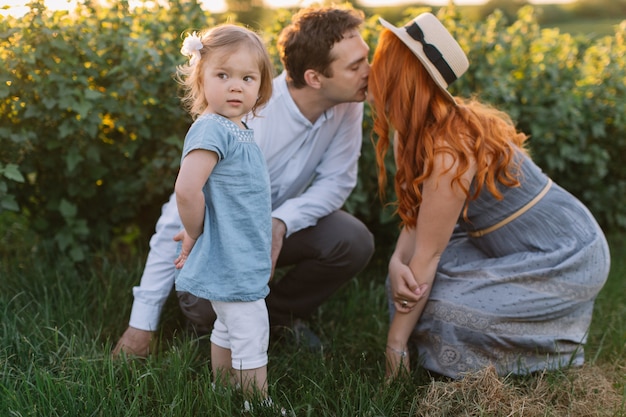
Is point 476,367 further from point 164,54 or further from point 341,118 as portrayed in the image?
point 164,54

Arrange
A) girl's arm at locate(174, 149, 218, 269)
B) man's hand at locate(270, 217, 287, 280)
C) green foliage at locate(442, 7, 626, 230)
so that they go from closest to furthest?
girl's arm at locate(174, 149, 218, 269) < man's hand at locate(270, 217, 287, 280) < green foliage at locate(442, 7, 626, 230)

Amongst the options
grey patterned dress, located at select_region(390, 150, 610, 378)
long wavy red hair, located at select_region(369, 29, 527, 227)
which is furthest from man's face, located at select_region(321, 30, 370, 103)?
grey patterned dress, located at select_region(390, 150, 610, 378)

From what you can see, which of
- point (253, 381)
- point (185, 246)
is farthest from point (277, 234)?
point (253, 381)

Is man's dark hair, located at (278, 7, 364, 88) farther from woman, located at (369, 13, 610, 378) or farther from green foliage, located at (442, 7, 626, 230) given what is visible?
green foliage, located at (442, 7, 626, 230)

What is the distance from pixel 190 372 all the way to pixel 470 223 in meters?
1.30

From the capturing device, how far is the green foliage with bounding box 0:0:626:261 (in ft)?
10.2

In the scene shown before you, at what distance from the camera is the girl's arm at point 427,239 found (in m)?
2.58

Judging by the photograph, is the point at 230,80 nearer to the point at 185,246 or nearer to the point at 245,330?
the point at 185,246

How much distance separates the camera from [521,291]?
2678 mm

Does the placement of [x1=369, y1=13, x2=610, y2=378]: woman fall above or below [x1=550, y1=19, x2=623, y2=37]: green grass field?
above

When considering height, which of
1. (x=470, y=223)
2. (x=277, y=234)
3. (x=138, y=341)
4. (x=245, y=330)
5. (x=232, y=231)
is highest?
(x=232, y=231)

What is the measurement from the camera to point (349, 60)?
287 centimetres

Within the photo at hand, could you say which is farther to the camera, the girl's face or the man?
the man

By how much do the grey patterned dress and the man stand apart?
20.9 inches
